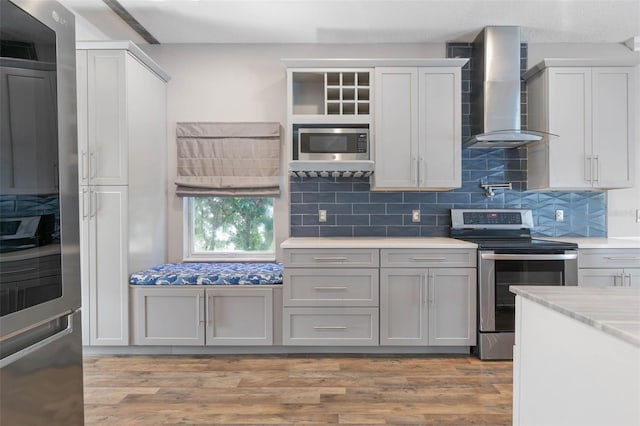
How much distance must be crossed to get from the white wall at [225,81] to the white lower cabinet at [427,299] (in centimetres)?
114

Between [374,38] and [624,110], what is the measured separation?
2115 millimetres

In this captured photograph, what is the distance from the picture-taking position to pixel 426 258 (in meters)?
2.93

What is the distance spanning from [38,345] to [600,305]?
1.54 meters

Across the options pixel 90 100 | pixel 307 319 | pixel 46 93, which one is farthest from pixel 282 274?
pixel 46 93

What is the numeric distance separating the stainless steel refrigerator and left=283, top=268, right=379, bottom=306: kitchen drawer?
1788 millimetres

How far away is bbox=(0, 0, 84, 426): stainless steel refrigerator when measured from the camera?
94cm

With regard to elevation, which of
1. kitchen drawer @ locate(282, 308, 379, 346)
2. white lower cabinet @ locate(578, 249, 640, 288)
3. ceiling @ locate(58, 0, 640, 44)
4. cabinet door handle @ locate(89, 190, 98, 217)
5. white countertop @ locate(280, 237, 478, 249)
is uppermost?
ceiling @ locate(58, 0, 640, 44)

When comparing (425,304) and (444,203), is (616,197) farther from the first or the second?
(425,304)

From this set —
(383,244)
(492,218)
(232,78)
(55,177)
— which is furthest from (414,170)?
(55,177)

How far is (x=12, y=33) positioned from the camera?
37.2 inches

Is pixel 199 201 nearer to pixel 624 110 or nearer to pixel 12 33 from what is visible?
pixel 12 33

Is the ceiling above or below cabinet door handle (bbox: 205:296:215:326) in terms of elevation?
above

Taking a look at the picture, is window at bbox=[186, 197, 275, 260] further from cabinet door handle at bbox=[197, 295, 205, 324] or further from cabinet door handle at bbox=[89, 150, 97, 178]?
cabinet door handle at bbox=[89, 150, 97, 178]

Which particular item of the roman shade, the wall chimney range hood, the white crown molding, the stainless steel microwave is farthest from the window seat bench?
the white crown molding
